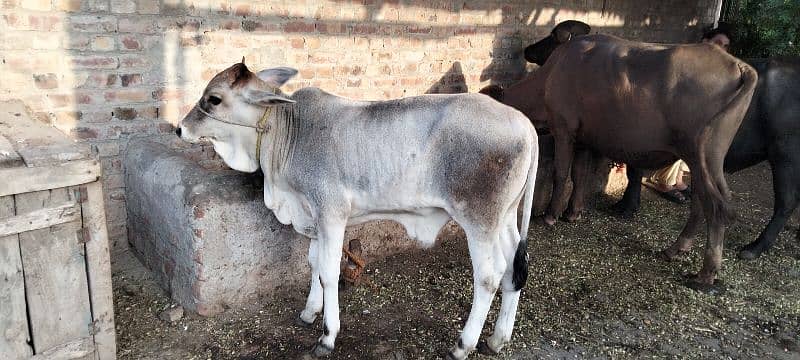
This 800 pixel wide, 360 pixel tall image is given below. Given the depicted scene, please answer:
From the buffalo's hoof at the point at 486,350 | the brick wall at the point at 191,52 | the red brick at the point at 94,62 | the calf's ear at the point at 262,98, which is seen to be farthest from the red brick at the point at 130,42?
the buffalo's hoof at the point at 486,350

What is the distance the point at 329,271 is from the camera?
3.20 metres

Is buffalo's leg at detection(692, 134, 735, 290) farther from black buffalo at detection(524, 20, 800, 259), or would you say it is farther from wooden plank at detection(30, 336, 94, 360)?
wooden plank at detection(30, 336, 94, 360)

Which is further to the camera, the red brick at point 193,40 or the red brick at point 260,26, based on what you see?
the red brick at point 260,26

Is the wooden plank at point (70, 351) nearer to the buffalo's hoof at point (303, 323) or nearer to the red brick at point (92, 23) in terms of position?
the buffalo's hoof at point (303, 323)

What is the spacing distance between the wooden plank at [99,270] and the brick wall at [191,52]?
126cm

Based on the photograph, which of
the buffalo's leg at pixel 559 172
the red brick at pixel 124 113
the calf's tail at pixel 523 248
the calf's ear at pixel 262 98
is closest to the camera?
the calf's ear at pixel 262 98

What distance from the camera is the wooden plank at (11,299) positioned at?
2604mm

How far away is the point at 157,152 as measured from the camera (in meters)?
3.91

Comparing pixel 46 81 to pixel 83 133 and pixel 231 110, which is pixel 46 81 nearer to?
pixel 83 133

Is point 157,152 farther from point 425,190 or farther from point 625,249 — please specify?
point 625,249

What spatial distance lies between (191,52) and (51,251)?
6.20 feet

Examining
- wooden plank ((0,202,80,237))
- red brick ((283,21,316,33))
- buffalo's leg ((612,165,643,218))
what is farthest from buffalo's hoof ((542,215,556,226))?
wooden plank ((0,202,80,237))

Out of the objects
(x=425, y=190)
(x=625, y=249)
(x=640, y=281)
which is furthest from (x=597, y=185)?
(x=425, y=190)

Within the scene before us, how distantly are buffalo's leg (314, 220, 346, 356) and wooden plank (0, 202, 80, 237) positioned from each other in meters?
1.15
